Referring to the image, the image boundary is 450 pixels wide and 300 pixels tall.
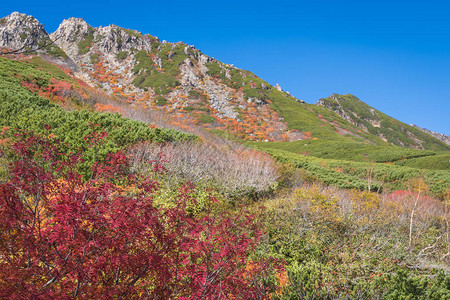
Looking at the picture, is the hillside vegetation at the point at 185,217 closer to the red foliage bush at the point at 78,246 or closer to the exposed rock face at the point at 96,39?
the red foliage bush at the point at 78,246

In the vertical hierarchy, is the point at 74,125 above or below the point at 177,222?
above

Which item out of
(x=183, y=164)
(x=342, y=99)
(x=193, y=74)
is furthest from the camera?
(x=342, y=99)

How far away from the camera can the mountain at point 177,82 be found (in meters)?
52.0

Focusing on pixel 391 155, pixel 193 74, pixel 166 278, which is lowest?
pixel 166 278

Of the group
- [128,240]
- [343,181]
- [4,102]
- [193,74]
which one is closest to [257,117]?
[193,74]

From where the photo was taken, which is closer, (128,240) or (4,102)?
(128,240)

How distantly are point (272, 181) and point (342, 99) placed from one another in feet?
402

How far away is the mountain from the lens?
52.0 metres

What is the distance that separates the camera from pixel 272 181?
1301 centimetres

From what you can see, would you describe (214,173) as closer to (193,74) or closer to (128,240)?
(128,240)

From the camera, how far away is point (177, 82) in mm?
60500

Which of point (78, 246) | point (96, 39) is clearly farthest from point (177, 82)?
point (78, 246)

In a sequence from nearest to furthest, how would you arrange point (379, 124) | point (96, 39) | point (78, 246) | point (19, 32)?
point (78, 246)
point (19, 32)
point (96, 39)
point (379, 124)

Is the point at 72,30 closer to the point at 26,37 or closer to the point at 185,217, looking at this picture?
the point at 26,37
